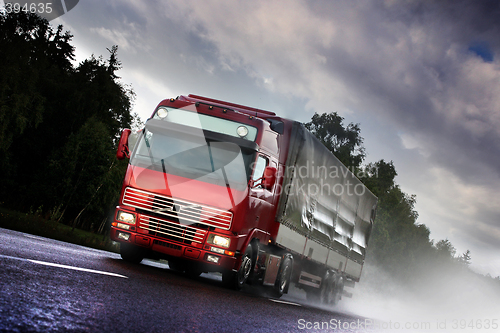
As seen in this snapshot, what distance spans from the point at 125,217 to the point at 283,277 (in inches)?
164

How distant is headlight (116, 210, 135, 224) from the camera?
8.61m

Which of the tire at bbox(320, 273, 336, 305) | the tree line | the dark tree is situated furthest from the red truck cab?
the dark tree

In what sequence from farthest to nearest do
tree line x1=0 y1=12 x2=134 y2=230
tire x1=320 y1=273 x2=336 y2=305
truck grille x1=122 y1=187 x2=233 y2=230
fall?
1. tree line x1=0 y1=12 x2=134 y2=230
2. tire x1=320 y1=273 x2=336 y2=305
3. truck grille x1=122 y1=187 x2=233 y2=230

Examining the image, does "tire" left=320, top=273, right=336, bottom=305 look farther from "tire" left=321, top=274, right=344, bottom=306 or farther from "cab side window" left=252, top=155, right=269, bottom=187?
"cab side window" left=252, top=155, right=269, bottom=187

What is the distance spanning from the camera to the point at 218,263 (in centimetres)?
855

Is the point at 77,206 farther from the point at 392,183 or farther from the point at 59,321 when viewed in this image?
the point at 392,183

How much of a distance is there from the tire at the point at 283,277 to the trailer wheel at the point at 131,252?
3086 mm

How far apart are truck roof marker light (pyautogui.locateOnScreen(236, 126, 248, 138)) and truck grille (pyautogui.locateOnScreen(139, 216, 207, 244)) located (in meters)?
1.97

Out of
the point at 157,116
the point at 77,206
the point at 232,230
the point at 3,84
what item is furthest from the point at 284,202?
the point at 77,206

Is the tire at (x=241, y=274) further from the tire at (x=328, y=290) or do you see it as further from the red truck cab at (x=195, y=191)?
the tire at (x=328, y=290)

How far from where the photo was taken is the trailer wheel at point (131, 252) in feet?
31.2

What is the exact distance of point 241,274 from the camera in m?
9.22
